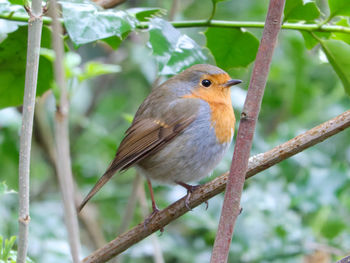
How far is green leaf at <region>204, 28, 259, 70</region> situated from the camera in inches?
88.3

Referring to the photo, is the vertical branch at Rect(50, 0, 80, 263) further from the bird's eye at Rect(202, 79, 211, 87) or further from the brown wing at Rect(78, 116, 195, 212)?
the bird's eye at Rect(202, 79, 211, 87)

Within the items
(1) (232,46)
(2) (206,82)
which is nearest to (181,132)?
(2) (206,82)

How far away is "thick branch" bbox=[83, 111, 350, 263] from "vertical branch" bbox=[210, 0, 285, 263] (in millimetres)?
351

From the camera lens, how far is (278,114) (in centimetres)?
474

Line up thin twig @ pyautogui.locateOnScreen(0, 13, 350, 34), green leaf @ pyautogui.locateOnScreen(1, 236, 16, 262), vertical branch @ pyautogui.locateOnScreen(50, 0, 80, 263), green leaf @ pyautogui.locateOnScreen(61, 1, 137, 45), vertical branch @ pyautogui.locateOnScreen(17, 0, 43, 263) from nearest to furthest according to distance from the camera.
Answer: vertical branch @ pyautogui.locateOnScreen(50, 0, 80, 263), vertical branch @ pyautogui.locateOnScreen(17, 0, 43, 263), green leaf @ pyautogui.locateOnScreen(1, 236, 16, 262), green leaf @ pyautogui.locateOnScreen(61, 1, 137, 45), thin twig @ pyautogui.locateOnScreen(0, 13, 350, 34)

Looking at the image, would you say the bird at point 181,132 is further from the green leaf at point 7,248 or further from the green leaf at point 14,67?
the green leaf at point 7,248

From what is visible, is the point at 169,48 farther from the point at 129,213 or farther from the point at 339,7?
the point at 129,213

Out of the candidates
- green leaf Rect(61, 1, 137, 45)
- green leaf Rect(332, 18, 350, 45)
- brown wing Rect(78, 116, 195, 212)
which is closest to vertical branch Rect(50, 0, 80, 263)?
green leaf Rect(61, 1, 137, 45)

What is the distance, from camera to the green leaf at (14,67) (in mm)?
2225

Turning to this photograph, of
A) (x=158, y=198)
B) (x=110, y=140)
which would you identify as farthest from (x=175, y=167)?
(x=158, y=198)

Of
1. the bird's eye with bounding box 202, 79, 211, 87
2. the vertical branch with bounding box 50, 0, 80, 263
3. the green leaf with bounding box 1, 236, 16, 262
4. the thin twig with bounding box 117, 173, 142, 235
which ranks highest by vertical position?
the bird's eye with bounding box 202, 79, 211, 87

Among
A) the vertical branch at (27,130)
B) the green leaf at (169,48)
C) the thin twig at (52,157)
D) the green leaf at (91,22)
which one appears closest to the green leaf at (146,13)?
the green leaf at (169,48)

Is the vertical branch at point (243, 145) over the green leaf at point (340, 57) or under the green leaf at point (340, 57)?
under

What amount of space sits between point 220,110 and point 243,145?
1.42 m
